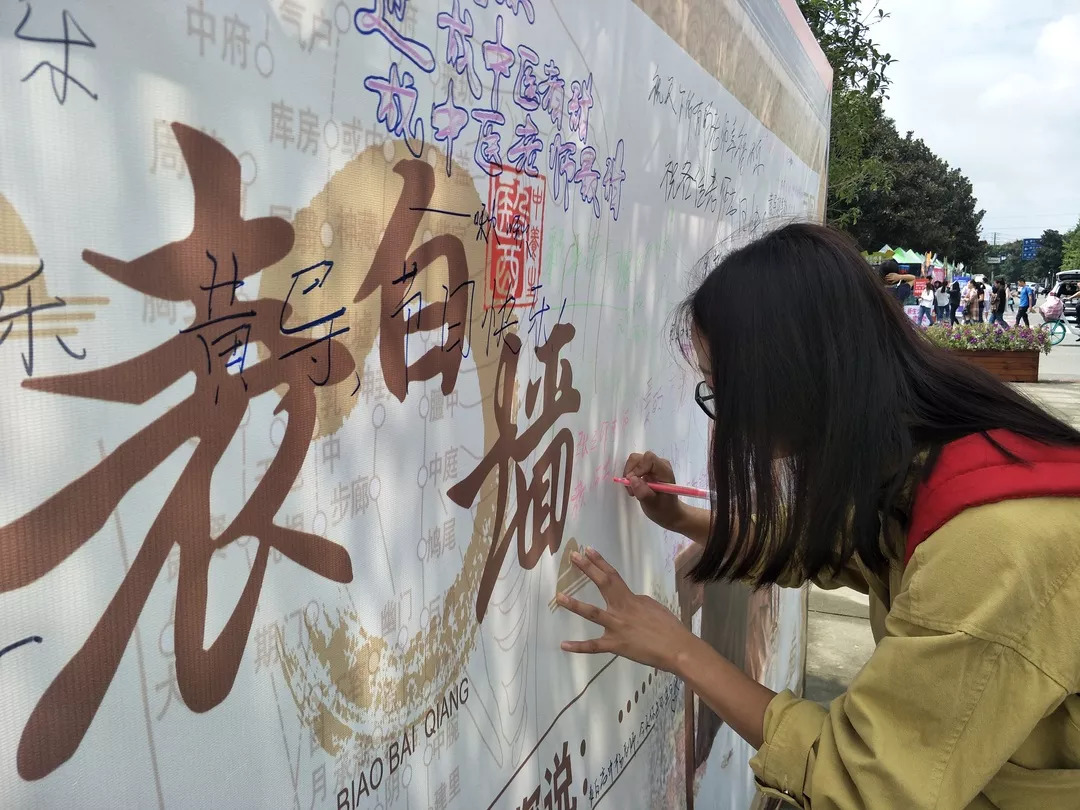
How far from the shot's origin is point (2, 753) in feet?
1.77

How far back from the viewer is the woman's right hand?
1.56 meters

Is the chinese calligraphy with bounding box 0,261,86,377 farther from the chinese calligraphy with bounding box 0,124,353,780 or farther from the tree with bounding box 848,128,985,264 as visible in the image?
the tree with bounding box 848,128,985,264

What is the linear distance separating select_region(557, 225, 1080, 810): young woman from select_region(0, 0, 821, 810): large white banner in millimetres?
110

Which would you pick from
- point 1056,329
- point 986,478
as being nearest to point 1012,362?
point 1056,329

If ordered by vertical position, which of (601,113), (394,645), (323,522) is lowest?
(394,645)

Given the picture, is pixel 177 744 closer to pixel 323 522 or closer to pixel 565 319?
pixel 323 522

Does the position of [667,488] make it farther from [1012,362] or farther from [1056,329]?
[1056,329]

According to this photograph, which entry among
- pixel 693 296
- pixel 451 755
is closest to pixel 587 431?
pixel 693 296

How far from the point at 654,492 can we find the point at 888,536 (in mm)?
522

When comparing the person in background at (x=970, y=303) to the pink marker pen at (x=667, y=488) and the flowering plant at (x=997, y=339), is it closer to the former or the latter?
the flowering plant at (x=997, y=339)

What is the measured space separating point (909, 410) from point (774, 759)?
486mm

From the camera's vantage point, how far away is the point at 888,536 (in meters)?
1.12

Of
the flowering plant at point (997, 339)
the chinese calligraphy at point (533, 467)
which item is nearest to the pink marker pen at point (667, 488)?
the chinese calligraphy at point (533, 467)
